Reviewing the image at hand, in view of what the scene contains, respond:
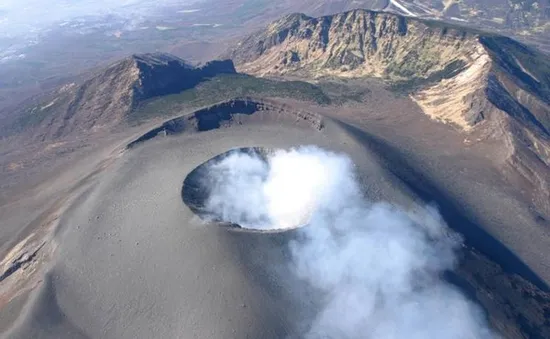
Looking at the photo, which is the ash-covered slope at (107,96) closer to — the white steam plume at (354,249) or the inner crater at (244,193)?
the inner crater at (244,193)

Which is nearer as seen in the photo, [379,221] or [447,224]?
[379,221]

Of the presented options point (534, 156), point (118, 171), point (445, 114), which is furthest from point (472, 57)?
point (118, 171)

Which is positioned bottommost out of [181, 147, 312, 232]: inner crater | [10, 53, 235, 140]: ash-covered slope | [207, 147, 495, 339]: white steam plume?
[10, 53, 235, 140]: ash-covered slope

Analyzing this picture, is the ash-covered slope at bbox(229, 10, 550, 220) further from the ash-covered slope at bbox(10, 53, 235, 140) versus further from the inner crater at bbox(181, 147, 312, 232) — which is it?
the inner crater at bbox(181, 147, 312, 232)

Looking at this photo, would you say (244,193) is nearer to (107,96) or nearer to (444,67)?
(107,96)

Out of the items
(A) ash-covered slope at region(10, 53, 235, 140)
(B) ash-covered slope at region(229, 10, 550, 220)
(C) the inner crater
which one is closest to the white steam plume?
(C) the inner crater

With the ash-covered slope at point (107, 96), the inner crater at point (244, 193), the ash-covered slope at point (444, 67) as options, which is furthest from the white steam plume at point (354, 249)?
the ash-covered slope at point (107, 96)

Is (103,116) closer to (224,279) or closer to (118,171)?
(118,171)

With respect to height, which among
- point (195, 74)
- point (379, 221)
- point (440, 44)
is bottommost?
point (195, 74)
